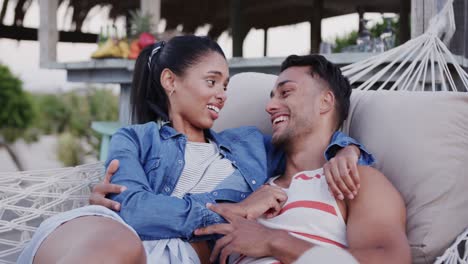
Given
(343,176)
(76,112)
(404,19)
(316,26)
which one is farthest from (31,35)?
(343,176)

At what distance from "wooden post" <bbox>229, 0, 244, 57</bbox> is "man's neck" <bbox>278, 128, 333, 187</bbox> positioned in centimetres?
576

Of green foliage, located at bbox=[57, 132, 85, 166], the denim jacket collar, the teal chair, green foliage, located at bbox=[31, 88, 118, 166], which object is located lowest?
green foliage, located at bbox=[57, 132, 85, 166]

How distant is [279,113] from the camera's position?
1.66 metres

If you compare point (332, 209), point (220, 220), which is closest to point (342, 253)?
point (332, 209)

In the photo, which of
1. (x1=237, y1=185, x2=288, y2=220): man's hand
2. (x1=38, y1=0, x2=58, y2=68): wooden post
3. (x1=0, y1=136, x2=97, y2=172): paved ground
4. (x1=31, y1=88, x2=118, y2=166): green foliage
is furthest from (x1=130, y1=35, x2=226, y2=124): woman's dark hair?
(x1=0, y1=136, x2=97, y2=172): paved ground

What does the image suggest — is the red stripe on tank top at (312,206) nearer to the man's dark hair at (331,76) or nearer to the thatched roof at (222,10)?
the man's dark hair at (331,76)

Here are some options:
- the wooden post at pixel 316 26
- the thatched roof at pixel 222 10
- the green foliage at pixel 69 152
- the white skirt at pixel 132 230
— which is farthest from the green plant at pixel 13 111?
the white skirt at pixel 132 230

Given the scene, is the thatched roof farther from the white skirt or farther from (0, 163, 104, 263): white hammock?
the white skirt

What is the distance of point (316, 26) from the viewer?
8.20 meters

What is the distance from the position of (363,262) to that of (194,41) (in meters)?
0.76

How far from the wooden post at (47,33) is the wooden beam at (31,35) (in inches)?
88.5

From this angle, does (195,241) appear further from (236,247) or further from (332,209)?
(332,209)

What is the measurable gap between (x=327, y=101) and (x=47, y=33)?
163 inches

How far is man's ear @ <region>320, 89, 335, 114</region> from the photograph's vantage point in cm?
167
